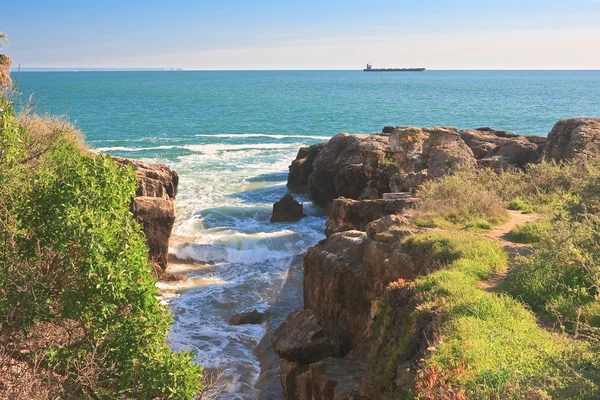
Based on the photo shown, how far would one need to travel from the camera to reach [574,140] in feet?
80.4

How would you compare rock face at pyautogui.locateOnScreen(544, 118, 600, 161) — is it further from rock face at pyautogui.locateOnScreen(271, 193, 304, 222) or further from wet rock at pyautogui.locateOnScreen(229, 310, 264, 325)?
wet rock at pyautogui.locateOnScreen(229, 310, 264, 325)

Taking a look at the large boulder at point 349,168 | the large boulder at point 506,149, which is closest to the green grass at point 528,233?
the large boulder at point 506,149

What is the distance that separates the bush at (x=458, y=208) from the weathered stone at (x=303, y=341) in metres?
3.99

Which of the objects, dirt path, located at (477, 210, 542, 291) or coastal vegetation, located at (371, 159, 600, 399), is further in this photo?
dirt path, located at (477, 210, 542, 291)

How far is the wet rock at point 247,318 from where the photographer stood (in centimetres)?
1894

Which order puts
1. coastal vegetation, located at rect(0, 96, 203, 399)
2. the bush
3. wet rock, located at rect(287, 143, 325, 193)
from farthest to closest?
1. wet rock, located at rect(287, 143, 325, 193)
2. the bush
3. coastal vegetation, located at rect(0, 96, 203, 399)

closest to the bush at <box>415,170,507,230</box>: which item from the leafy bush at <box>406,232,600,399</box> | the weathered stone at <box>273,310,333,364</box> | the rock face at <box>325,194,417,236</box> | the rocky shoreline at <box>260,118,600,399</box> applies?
the rocky shoreline at <box>260,118,600,399</box>

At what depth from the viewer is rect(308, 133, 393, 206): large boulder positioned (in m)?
31.5

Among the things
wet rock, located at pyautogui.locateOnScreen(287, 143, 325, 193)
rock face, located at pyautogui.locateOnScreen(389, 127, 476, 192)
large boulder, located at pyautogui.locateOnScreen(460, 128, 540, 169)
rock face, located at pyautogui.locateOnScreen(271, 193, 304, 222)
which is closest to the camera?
rock face, located at pyautogui.locateOnScreen(389, 127, 476, 192)

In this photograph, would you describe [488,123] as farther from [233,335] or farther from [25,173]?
[25,173]

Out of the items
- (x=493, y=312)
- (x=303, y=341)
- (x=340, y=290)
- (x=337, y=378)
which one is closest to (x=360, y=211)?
(x=340, y=290)

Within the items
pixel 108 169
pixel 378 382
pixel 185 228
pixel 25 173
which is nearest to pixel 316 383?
pixel 378 382

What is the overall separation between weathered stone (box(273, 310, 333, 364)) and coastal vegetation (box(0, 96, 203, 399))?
4923 millimetres

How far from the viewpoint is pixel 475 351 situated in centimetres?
768
